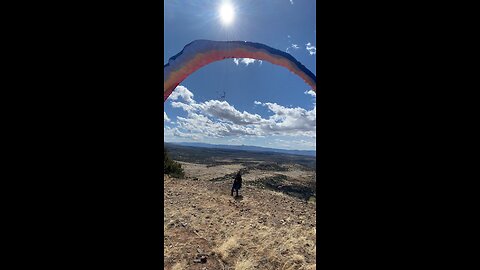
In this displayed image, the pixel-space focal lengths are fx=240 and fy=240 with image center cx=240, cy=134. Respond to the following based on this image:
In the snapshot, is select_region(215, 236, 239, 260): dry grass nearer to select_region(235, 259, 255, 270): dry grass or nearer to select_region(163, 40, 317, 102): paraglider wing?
select_region(235, 259, 255, 270): dry grass

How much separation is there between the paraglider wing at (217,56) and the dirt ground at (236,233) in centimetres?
335

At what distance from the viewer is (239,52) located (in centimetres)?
226

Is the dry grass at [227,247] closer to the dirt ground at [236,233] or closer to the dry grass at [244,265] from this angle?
the dirt ground at [236,233]

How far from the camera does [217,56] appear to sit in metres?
2.27

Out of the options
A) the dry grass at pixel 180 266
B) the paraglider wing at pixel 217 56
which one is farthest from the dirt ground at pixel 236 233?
the paraglider wing at pixel 217 56

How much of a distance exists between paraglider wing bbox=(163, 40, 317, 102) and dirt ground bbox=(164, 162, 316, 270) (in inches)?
132

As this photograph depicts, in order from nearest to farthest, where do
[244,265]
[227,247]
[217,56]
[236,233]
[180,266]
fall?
[217,56] < [180,266] < [244,265] < [227,247] < [236,233]

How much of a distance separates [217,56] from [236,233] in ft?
14.4

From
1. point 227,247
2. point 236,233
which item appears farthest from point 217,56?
point 236,233

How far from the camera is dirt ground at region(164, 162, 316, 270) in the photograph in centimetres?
429

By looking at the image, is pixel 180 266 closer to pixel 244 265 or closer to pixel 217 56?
pixel 244 265
